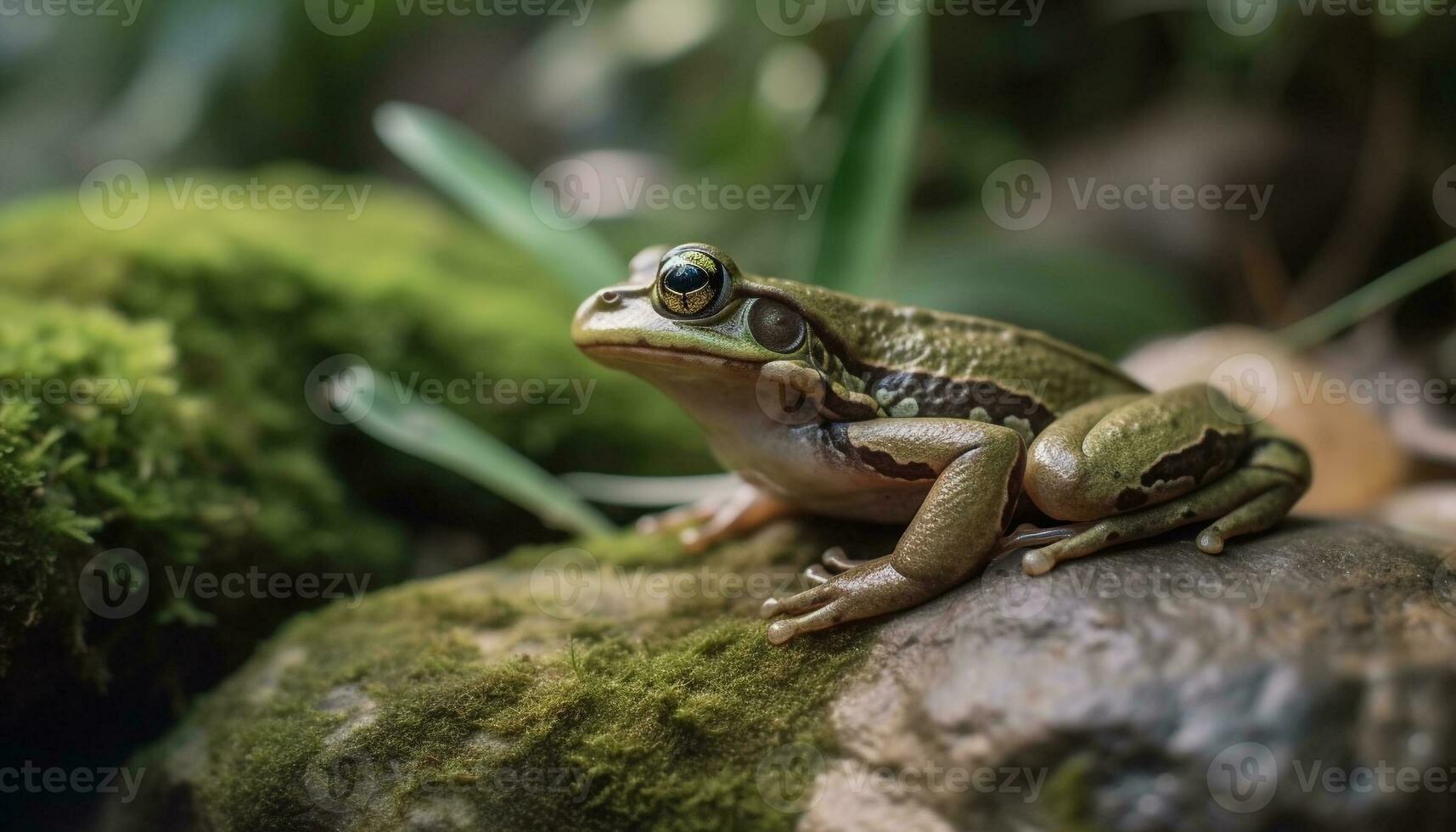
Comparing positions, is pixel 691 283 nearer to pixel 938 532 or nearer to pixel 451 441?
pixel 938 532

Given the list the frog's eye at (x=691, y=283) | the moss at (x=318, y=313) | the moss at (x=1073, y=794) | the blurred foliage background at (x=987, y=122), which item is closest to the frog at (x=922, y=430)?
the frog's eye at (x=691, y=283)

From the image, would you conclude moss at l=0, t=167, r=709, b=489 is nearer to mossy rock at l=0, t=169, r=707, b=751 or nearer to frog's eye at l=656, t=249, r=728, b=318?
mossy rock at l=0, t=169, r=707, b=751

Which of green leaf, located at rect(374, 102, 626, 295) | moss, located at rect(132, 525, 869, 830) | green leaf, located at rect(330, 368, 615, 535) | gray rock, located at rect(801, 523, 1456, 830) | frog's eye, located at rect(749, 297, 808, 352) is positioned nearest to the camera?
gray rock, located at rect(801, 523, 1456, 830)

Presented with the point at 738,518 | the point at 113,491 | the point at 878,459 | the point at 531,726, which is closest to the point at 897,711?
the point at 878,459

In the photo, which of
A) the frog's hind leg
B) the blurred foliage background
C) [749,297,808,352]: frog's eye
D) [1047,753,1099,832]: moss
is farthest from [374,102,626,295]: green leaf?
[1047,753,1099,832]: moss

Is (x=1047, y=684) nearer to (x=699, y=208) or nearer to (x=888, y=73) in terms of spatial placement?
(x=888, y=73)

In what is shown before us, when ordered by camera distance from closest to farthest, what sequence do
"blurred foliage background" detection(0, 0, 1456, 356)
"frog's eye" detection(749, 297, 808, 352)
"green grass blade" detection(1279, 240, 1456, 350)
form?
"frog's eye" detection(749, 297, 808, 352) < "green grass blade" detection(1279, 240, 1456, 350) < "blurred foliage background" detection(0, 0, 1456, 356)
